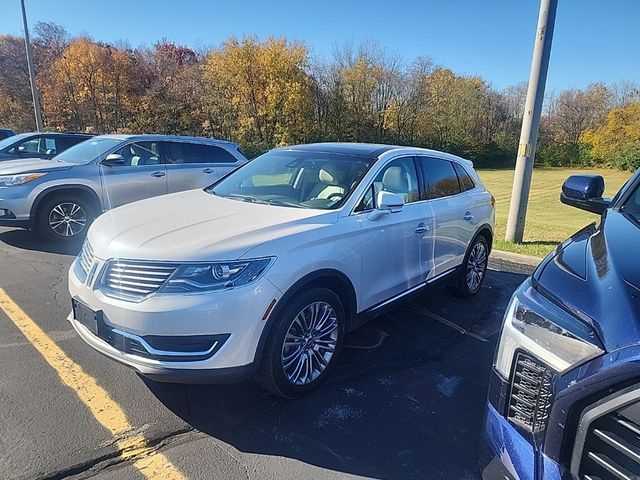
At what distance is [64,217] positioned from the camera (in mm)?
6891

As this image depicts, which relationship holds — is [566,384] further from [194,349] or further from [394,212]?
[394,212]

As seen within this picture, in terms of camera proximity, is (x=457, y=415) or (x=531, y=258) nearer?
(x=457, y=415)

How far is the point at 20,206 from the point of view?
644cm

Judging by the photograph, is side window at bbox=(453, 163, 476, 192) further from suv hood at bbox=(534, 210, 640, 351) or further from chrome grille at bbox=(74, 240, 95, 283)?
chrome grille at bbox=(74, 240, 95, 283)

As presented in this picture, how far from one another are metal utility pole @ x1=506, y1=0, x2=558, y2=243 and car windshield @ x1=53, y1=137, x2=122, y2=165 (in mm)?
7044

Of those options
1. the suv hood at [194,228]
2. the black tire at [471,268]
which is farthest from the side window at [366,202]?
the black tire at [471,268]

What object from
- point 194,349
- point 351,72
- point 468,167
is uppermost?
point 351,72

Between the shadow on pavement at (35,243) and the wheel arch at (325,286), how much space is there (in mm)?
4782

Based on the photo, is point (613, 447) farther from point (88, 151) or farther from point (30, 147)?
point (30, 147)

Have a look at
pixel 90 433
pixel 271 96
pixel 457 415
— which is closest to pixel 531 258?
pixel 457 415

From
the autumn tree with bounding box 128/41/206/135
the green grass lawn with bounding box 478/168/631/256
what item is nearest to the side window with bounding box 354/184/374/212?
the green grass lawn with bounding box 478/168/631/256

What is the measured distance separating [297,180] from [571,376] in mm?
2834

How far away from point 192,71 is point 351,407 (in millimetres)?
39031

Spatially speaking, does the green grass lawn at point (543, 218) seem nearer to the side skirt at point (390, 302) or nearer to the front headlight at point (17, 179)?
the side skirt at point (390, 302)
